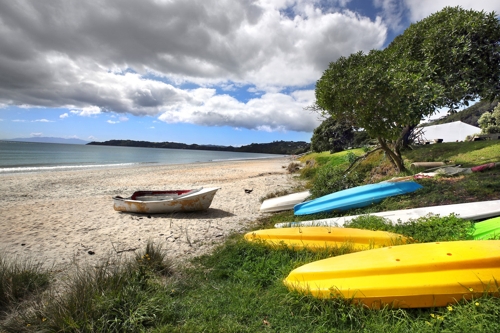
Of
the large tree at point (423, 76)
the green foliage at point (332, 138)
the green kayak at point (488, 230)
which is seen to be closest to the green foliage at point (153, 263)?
the green kayak at point (488, 230)

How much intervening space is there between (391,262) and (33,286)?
472 centimetres

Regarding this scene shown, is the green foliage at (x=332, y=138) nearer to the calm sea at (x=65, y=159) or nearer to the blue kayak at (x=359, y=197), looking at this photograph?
the calm sea at (x=65, y=159)

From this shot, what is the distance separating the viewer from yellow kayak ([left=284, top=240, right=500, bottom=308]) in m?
2.57

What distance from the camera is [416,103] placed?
6.40 meters

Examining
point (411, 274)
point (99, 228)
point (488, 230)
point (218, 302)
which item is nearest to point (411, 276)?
point (411, 274)

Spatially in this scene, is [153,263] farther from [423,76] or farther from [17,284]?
[423,76]

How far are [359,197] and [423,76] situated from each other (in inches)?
148

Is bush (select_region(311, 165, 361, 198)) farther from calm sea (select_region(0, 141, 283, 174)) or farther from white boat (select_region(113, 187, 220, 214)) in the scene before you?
calm sea (select_region(0, 141, 283, 174))

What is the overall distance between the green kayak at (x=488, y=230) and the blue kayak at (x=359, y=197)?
2.49m

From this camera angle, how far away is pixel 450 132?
76.2 feet

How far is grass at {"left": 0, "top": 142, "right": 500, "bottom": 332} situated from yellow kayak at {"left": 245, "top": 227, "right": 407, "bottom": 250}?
0.57 feet

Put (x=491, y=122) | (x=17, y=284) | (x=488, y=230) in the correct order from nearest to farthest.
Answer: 1. (x=17, y=284)
2. (x=488, y=230)
3. (x=491, y=122)

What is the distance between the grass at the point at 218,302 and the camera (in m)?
2.51

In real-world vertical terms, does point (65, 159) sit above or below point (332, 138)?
below
